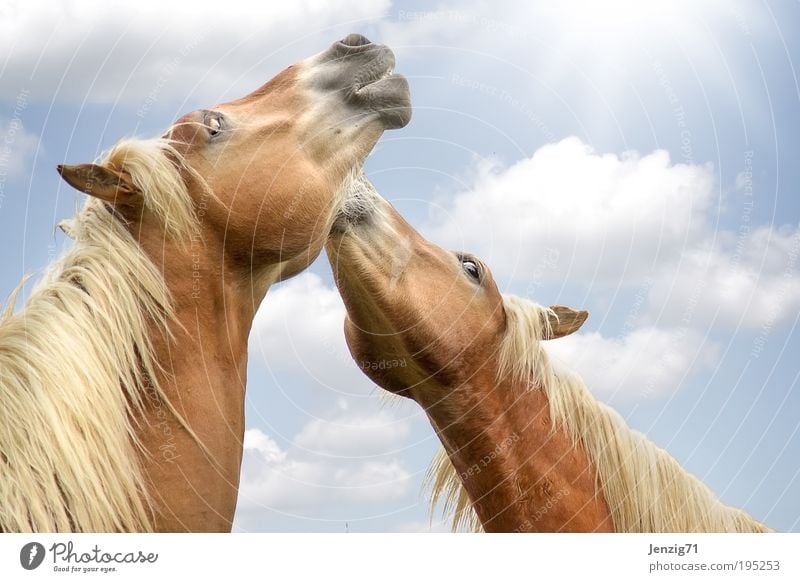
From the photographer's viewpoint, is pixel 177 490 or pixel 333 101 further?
pixel 333 101

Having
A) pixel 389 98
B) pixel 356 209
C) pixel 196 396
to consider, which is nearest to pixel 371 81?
pixel 389 98

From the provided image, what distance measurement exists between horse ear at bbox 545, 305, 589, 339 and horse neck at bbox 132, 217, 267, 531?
1.47 m

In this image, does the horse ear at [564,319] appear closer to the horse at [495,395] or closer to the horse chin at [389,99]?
the horse at [495,395]

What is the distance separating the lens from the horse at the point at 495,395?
332 centimetres

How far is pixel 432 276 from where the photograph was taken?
341 centimetres

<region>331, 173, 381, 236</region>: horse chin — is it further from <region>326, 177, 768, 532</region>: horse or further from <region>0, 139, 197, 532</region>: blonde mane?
<region>0, 139, 197, 532</region>: blonde mane

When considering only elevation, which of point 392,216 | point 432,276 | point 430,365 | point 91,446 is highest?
point 392,216

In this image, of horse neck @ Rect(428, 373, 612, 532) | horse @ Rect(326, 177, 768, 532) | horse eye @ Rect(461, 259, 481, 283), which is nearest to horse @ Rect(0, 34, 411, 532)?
horse @ Rect(326, 177, 768, 532)

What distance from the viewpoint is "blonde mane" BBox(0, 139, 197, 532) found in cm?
220

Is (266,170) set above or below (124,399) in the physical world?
above
